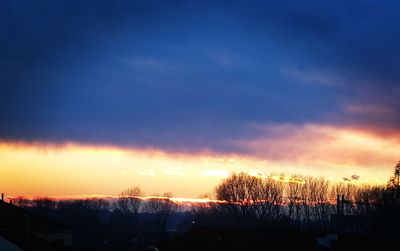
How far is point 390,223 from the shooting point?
91.1 metres

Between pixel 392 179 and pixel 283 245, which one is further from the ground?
pixel 392 179

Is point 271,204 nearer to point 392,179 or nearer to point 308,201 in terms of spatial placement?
point 308,201

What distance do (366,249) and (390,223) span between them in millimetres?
49922

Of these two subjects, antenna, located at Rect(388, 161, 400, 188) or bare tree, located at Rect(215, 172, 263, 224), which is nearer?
antenna, located at Rect(388, 161, 400, 188)

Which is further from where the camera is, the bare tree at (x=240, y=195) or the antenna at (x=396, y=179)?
the bare tree at (x=240, y=195)

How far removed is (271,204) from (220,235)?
7293 centimetres

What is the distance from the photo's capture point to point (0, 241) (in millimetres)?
35125

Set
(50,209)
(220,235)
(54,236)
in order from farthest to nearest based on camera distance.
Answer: (50,209) → (54,236) → (220,235)

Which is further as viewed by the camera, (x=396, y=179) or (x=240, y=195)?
(x=240, y=195)

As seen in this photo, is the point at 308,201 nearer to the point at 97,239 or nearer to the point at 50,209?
the point at 97,239

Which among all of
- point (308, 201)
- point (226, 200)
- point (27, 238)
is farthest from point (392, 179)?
point (27, 238)

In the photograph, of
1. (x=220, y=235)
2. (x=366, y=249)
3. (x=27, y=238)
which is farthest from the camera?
(x=220, y=235)

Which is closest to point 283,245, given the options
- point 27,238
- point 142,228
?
point 27,238

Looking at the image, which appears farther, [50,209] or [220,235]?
[50,209]
